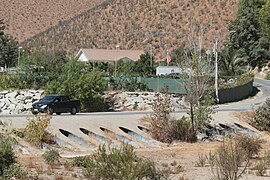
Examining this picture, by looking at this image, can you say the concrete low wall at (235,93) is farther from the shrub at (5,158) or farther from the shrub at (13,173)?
the shrub at (13,173)

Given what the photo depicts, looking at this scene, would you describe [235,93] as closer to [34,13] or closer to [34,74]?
[34,74]

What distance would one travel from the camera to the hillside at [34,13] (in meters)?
145

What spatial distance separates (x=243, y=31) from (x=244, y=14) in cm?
260

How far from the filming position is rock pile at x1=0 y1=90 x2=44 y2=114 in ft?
200

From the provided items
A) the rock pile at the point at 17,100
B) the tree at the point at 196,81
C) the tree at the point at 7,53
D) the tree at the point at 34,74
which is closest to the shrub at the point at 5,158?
the tree at the point at 196,81

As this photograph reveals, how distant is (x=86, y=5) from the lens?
15712 cm

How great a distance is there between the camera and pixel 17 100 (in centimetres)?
6206

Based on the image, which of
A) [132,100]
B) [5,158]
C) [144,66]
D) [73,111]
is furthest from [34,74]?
[5,158]

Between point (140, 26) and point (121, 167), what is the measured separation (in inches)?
4242

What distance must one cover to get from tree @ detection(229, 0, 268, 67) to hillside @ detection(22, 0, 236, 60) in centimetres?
1683

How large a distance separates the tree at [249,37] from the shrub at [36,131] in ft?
199

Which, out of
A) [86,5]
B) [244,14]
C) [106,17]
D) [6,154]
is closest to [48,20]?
[86,5]

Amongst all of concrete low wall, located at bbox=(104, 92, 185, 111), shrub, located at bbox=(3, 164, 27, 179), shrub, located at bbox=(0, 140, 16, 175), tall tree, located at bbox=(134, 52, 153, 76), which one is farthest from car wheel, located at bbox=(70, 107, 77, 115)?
tall tree, located at bbox=(134, 52, 153, 76)

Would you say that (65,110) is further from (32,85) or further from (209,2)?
(209,2)
